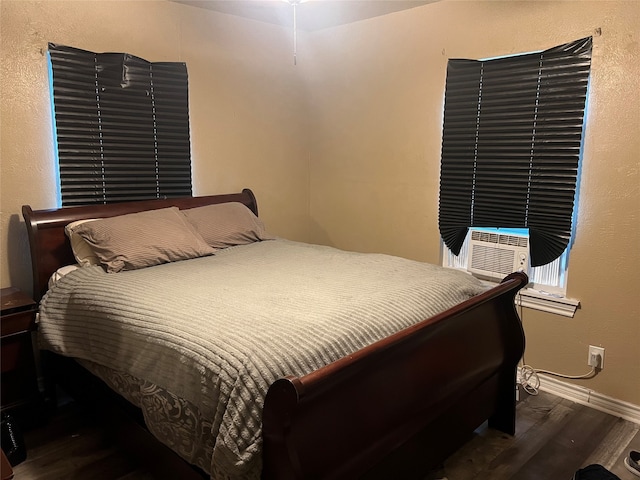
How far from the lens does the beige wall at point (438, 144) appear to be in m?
2.51

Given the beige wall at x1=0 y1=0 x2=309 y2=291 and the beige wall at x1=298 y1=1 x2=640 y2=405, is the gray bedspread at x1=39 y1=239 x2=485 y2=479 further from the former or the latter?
the beige wall at x1=298 y1=1 x2=640 y2=405

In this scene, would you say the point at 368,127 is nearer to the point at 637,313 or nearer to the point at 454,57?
the point at 454,57

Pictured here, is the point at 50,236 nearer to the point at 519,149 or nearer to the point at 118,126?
the point at 118,126

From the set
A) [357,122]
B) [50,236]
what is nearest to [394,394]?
[50,236]

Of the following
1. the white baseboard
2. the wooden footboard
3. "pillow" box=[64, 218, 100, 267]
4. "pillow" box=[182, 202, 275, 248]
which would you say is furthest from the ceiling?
the white baseboard

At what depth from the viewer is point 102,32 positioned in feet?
9.55

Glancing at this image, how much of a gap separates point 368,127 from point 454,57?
81 cm

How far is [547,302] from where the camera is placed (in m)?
2.85

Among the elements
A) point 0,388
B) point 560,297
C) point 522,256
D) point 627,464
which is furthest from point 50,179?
point 627,464

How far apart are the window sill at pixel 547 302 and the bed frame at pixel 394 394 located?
1.97ft

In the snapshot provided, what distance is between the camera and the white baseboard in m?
2.59

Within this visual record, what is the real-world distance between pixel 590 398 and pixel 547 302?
0.56m

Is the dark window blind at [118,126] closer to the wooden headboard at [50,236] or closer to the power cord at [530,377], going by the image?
the wooden headboard at [50,236]

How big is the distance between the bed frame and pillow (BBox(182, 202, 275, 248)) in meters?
0.70
